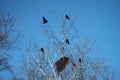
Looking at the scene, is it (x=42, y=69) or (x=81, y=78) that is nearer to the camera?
(x=42, y=69)

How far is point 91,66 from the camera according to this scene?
1364cm

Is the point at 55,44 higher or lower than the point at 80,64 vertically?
higher

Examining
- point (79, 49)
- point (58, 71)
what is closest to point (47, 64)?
point (58, 71)

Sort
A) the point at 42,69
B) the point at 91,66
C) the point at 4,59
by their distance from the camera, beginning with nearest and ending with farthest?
the point at 4,59, the point at 42,69, the point at 91,66

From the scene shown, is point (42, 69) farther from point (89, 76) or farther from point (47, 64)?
point (89, 76)

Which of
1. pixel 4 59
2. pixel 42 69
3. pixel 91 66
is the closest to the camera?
pixel 4 59

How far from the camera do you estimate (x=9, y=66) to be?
465 inches

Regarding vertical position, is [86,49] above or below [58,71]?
above

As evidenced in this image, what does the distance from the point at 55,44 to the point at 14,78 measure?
377 cm

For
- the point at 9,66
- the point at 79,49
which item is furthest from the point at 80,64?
the point at 9,66

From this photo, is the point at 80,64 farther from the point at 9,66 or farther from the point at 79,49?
the point at 9,66

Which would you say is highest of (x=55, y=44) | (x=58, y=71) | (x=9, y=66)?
(x=55, y=44)

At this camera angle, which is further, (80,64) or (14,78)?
(14,78)

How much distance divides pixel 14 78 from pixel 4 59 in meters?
2.82
